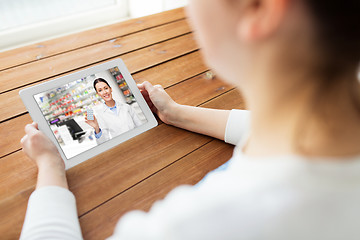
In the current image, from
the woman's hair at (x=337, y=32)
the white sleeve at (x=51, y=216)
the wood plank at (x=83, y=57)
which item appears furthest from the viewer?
the wood plank at (x=83, y=57)

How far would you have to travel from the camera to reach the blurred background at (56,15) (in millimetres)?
1933

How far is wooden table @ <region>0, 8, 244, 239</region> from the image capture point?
0.71 metres

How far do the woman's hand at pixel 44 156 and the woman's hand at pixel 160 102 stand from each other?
319mm

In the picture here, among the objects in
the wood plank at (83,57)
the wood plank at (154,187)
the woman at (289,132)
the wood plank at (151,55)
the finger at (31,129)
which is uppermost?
the wood plank at (83,57)

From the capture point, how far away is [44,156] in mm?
737

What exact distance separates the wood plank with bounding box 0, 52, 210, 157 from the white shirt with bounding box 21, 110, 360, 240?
2.03ft

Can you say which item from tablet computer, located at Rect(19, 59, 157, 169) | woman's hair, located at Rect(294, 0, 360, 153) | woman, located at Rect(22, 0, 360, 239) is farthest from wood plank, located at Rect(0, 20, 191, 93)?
woman's hair, located at Rect(294, 0, 360, 153)

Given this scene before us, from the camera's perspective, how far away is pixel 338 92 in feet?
1.19

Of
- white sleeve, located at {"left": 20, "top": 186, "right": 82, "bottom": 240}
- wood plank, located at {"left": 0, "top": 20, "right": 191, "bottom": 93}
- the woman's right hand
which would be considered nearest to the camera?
white sleeve, located at {"left": 20, "top": 186, "right": 82, "bottom": 240}

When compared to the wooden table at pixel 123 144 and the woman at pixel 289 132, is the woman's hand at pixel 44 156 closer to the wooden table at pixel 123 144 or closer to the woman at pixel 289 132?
the wooden table at pixel 123 144

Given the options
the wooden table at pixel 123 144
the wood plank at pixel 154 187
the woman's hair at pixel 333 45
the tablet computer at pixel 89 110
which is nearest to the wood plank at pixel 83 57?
the wooden table at pixel 123 144

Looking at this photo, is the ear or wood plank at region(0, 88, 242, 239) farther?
wood plank at region(0, 88, 242, 239)

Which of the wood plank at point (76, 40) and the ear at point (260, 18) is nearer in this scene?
the ear at point (260, 18)

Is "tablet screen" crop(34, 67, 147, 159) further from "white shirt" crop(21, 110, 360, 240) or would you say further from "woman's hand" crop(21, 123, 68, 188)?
"white shirt" crop(21, 110, 360, 240)
